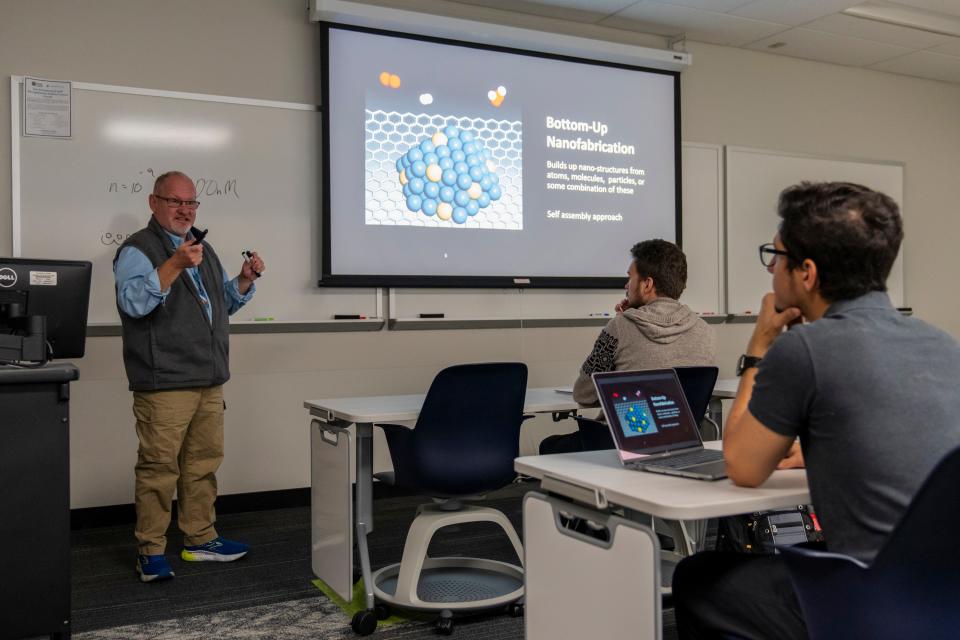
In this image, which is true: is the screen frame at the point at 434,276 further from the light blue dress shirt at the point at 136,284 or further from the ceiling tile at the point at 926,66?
the ceiling tile at the point at 926,66

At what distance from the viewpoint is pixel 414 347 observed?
4.72 meters

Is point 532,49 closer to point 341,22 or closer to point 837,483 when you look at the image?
point 341,22

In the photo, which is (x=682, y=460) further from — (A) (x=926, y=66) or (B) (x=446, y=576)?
(A) (x=926, y=66)

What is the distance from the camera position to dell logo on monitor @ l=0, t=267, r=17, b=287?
2547 mm

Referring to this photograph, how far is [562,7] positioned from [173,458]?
3.28 m

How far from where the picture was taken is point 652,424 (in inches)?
75.4

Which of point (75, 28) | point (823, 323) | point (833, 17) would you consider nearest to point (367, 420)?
point (823, 323)

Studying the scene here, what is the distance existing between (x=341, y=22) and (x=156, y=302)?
196cm

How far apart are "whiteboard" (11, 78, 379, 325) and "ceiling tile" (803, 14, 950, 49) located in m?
3.11

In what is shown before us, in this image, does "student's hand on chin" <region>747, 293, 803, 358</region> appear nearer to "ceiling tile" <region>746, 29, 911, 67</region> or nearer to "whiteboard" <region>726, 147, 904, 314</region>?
"whiteboard" <region>726, 147, 904, 314</region>

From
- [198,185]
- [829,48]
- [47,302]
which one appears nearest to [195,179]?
[198,185]

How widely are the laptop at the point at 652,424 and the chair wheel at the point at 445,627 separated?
3.51ft

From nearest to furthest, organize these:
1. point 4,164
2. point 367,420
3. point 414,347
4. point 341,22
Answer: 1. point 367,420
2. point 4,164
3. point 341,22
4. point 414,347

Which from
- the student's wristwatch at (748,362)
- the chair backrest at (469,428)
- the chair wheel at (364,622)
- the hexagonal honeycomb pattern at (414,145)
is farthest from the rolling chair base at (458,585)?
the hexagonal honeycomb pattern at (414,145)
